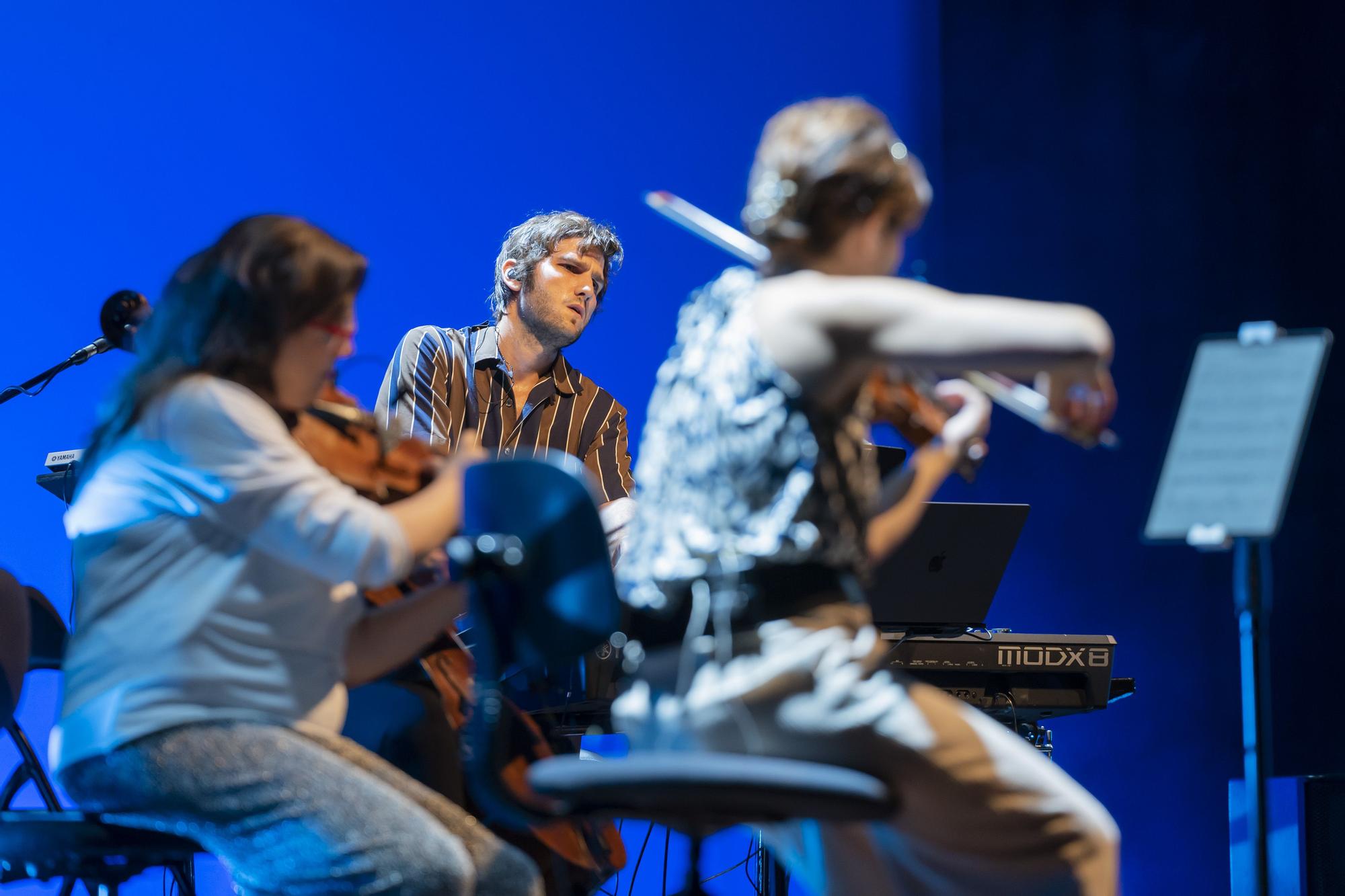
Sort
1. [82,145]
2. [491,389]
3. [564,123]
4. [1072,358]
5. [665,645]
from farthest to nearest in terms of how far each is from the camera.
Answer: [564,123] → [82,145] → [491,389] → [665,645] → [1072,358]

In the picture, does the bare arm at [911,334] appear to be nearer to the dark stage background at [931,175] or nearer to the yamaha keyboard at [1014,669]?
the yamaha keyboard at [1014,669]

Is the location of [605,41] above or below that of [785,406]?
above

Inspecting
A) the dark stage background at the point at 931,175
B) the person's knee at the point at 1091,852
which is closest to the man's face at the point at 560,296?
the dark stage background at the point at 931,175

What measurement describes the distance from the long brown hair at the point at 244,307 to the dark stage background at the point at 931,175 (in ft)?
6.59

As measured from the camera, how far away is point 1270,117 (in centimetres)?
452

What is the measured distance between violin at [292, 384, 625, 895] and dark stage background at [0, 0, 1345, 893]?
185 centimetres

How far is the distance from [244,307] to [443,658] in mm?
684

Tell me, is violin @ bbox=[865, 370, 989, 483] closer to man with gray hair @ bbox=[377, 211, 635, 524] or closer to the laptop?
the laptop

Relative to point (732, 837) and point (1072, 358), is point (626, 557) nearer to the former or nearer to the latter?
point (1072, 358)

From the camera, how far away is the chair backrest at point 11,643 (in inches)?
86.4

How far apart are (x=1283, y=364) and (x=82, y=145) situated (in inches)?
120

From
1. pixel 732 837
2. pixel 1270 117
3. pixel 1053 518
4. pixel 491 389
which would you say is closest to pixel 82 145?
pixel 491 389

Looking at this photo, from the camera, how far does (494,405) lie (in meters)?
3.42

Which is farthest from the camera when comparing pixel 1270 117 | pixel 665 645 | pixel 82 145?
pixel 1270 117
